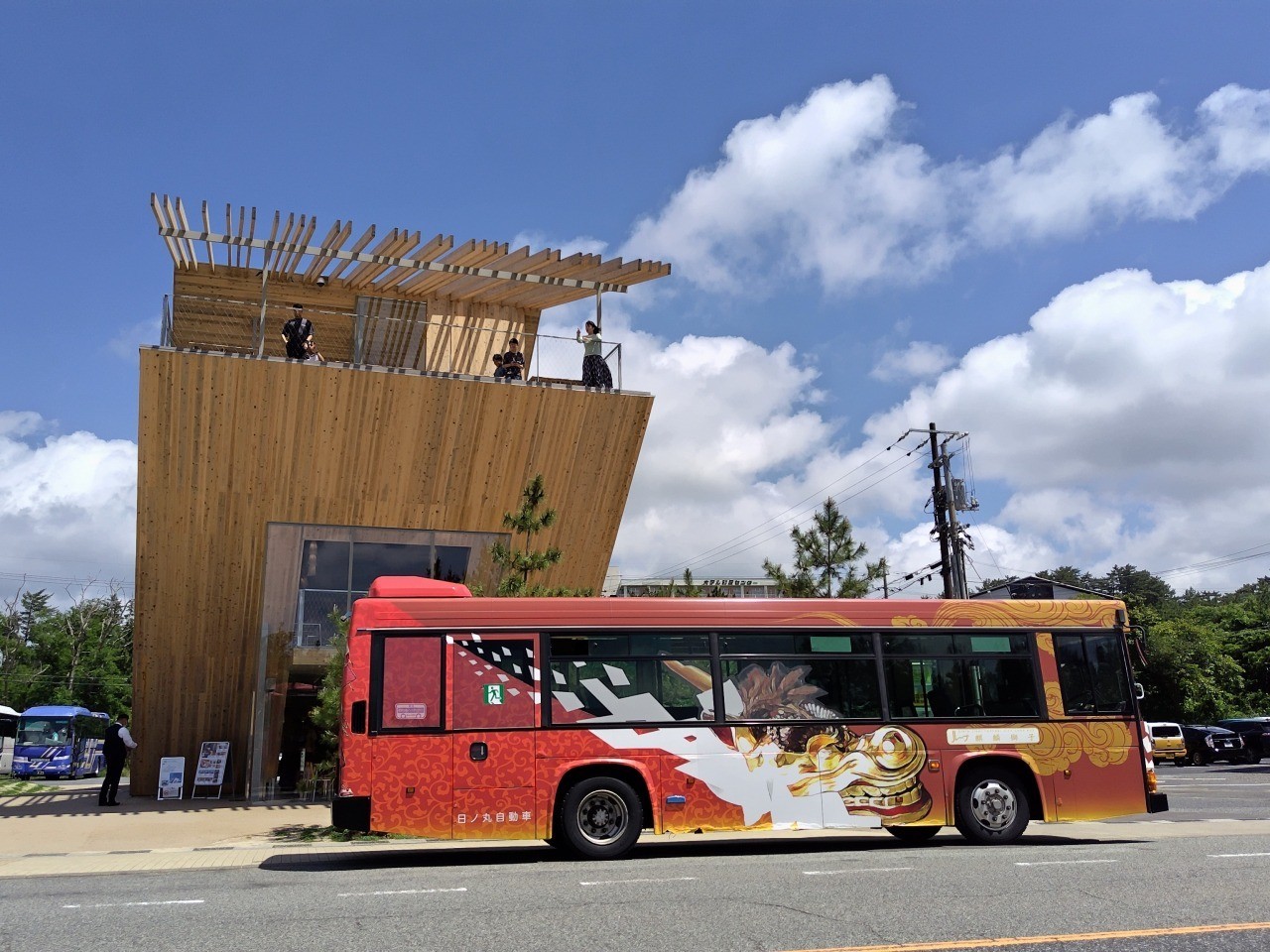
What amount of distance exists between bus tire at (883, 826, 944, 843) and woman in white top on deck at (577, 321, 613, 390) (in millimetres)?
9261

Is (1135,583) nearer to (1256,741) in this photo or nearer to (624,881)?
(1256,741)

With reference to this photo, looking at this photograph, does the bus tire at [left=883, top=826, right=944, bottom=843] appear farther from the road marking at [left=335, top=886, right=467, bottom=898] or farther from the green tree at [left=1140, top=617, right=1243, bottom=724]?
the green tree at [left=1140, top=617, right=1243, bottom=724]

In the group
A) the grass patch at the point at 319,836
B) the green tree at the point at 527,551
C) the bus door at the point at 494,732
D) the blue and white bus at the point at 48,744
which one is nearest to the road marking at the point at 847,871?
the bus door at the point at 494,732

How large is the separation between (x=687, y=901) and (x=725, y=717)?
3731 millimetres

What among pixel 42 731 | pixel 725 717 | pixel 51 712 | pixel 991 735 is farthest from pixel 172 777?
pixel 51 712

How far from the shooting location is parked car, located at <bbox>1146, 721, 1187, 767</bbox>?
3494 centimetres

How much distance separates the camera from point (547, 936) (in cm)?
583

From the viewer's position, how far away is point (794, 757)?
35.1 feet

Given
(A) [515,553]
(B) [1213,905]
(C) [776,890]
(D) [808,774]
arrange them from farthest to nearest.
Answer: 1. (A) [515,553]
2. (D) [808,774]
3. (C) [776,890]
4. (B) [1213,905]

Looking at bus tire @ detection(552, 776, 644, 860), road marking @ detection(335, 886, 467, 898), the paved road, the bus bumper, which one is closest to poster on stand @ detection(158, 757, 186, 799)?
the paved road

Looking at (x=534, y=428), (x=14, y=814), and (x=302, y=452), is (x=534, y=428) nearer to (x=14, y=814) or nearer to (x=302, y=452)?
(x=302, y=452)

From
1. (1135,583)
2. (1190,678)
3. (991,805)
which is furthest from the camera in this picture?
(1135,583)

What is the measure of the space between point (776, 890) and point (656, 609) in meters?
3.75

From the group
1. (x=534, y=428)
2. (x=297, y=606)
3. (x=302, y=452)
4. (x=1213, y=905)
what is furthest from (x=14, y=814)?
(x=1213, y=905)
